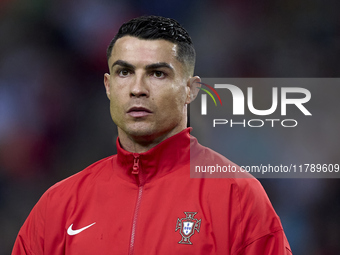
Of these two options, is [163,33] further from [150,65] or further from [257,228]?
[257,228]

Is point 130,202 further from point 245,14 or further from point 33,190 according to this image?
point 245,14

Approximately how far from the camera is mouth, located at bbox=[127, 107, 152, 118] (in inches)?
96.0

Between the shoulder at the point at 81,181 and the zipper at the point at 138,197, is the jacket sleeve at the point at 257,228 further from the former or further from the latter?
the shoulder at the point at 81,181

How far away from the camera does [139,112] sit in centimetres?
244

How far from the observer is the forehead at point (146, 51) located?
2.48m

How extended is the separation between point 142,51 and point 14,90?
7.86 feet

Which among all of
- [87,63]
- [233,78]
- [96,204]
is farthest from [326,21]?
[96,204]

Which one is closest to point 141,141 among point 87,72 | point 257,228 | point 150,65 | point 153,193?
point 153,193

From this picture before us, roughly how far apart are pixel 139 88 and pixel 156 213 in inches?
23.0

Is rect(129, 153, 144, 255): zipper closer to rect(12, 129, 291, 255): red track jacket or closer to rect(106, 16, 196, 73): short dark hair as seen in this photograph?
rect(12, 129, 291, 255): red track jacket

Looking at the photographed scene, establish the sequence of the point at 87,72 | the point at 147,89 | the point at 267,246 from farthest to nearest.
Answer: the point at 87,72, the point at 147,89, the point at 267,246

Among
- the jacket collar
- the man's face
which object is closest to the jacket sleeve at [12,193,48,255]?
the jacket collar

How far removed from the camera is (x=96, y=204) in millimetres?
2578

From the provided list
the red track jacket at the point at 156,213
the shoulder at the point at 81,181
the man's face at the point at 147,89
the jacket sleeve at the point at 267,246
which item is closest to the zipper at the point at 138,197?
the red track jacket at the point at 156,213
